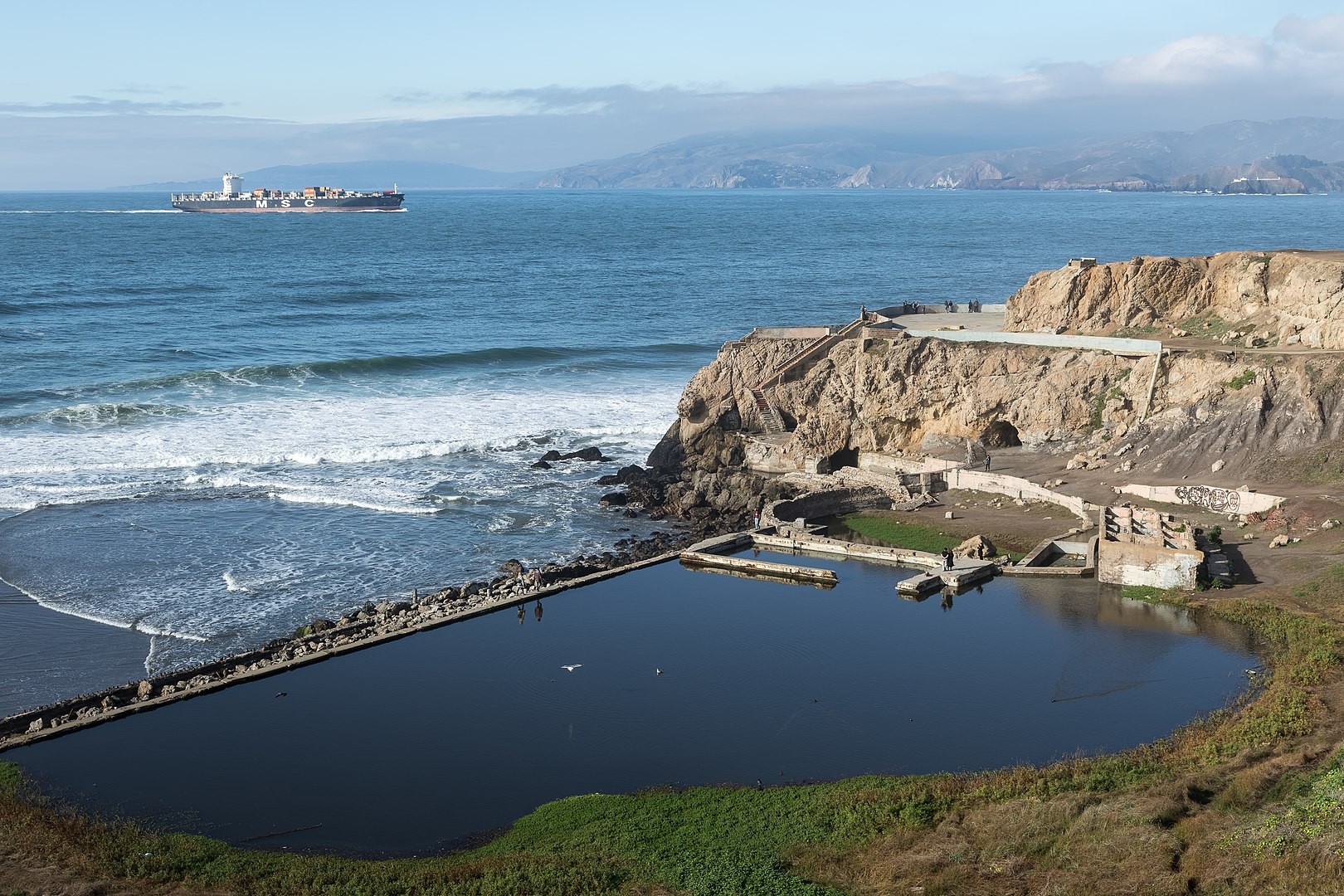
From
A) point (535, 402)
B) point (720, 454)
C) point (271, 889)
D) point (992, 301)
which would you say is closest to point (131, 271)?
point (535, 402)

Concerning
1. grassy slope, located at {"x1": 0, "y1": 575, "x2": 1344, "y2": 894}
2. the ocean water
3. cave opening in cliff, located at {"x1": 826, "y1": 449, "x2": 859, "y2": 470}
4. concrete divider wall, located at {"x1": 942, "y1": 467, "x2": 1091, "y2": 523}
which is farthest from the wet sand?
concrete divider wall, located at {"x1": 942, "y1": 467, "x2": 1091, "y2": 523}

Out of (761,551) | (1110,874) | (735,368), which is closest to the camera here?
(1110,874)

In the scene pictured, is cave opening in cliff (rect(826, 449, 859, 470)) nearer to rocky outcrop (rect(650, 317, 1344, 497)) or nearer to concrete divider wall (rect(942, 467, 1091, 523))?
rocky outcrop (rect(650, 317, 1344, 497))

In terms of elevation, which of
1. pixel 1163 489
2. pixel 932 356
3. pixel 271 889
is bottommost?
pixel 271 889

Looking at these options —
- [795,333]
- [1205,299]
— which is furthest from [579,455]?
[1205,299]

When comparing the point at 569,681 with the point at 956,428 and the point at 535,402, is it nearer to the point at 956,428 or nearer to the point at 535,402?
the point at 956,428

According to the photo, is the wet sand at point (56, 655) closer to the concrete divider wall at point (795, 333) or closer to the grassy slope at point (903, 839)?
the grassy slope at point (903, 839)
